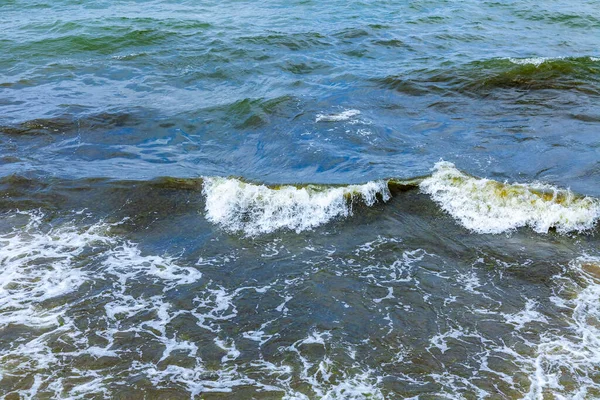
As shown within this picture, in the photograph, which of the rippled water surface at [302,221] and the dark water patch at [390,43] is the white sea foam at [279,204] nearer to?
the rippled water surface at [302,221]

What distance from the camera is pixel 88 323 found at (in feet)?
22.3

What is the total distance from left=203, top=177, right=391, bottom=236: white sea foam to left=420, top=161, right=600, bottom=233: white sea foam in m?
0.99

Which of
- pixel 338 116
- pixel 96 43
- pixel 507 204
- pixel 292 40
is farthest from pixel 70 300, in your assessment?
pixel 96 43

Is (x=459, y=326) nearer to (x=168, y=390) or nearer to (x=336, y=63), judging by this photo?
(x=168, y=390)

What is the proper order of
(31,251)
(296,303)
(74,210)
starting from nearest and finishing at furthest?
(296,303)
(31,251)
(74,210)

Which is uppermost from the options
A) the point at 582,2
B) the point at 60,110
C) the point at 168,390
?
the point at 582,2

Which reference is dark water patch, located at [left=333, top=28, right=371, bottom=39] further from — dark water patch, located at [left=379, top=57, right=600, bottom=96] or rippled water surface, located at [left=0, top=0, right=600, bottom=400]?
dark water patch, located at [left=379, top=57, right=600, bottom=96]

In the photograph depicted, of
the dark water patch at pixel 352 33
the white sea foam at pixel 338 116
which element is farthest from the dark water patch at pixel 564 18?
the white sea foam at pixel 338 116

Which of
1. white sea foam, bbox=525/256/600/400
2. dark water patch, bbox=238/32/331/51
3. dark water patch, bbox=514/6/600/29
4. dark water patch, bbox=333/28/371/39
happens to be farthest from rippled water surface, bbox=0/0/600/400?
dark water patch, bbox=514/6/600/29

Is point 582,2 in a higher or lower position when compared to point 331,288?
higher

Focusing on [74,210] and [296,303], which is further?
[74,210]

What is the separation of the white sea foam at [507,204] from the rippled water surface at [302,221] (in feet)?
0.12

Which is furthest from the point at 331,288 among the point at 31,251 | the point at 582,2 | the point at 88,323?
the point at 582,2

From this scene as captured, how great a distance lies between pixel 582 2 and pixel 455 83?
1015 cm
